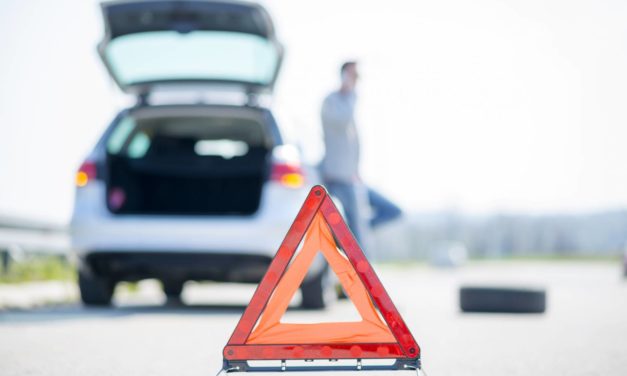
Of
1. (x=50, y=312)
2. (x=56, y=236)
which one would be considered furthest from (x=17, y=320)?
(x=56, y=236)

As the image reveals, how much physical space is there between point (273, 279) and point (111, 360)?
4.63ft

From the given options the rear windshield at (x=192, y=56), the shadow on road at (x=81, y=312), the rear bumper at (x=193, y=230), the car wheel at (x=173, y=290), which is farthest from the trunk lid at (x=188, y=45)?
the car wheel at (x=173, y=290)

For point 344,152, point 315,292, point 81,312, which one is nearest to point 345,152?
point 344,152

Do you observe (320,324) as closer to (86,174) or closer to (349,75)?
(86,174)

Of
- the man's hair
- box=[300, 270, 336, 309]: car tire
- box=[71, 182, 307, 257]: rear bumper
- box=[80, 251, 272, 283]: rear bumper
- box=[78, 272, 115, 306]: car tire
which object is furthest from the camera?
the man's hair

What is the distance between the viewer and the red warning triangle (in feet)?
11.4

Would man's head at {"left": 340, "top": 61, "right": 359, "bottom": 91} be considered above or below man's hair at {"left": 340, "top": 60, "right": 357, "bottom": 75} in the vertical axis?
below

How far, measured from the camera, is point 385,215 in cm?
915

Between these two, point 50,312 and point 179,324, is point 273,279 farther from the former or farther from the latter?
point 50,312

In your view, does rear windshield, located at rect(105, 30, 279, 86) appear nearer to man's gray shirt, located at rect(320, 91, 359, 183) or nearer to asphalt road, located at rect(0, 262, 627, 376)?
man's gray shirt, located at rect(320, 91, 359, 183)

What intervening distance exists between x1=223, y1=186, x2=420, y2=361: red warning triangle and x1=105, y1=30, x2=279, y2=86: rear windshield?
13.0 feet

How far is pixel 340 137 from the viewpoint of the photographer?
8.28 metres

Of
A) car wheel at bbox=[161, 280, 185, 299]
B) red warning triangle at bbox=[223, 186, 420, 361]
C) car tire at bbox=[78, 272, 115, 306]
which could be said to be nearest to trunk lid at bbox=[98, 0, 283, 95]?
car tire at bbox=[78, 272, 115, 306]

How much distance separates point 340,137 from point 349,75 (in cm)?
57
